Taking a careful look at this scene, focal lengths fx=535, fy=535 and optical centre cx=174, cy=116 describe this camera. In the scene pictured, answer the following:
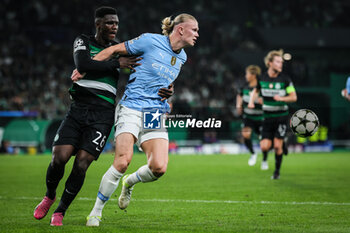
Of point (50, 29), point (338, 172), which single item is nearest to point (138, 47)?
point (338, 172)

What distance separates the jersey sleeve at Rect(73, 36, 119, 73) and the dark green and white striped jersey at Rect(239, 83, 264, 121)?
10.6 metres

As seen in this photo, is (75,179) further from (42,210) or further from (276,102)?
(276,102)

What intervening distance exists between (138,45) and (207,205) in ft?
9.76

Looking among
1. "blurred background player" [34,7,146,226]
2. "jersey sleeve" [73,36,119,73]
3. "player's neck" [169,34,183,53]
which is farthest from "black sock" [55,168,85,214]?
"player's neck" [169,34,183,53]

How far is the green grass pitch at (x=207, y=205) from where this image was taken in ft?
20.1

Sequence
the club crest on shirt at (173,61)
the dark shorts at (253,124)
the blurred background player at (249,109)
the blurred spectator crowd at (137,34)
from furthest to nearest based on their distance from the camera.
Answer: the blurred spectator crowd at (137,34), the dark shorts at (253,124), the blurred background player at (249,109), the club crest on shirt at (173,61)

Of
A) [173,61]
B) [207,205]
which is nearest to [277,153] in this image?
[207,205]

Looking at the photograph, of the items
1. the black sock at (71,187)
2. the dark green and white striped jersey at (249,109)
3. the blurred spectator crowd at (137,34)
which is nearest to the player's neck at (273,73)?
the dark green and white striped jersey at (249,109)

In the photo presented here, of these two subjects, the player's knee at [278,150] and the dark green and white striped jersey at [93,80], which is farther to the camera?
the player's knee at [278,150]

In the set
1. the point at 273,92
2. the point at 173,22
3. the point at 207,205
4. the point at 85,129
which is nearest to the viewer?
the point at 85,129

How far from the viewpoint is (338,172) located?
14.9 meters

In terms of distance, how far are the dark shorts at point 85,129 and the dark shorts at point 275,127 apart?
7088 mm

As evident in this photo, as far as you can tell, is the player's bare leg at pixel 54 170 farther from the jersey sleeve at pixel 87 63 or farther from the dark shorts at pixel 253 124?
the dark shorts at pixel 253 124

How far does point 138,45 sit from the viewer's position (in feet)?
20.4
